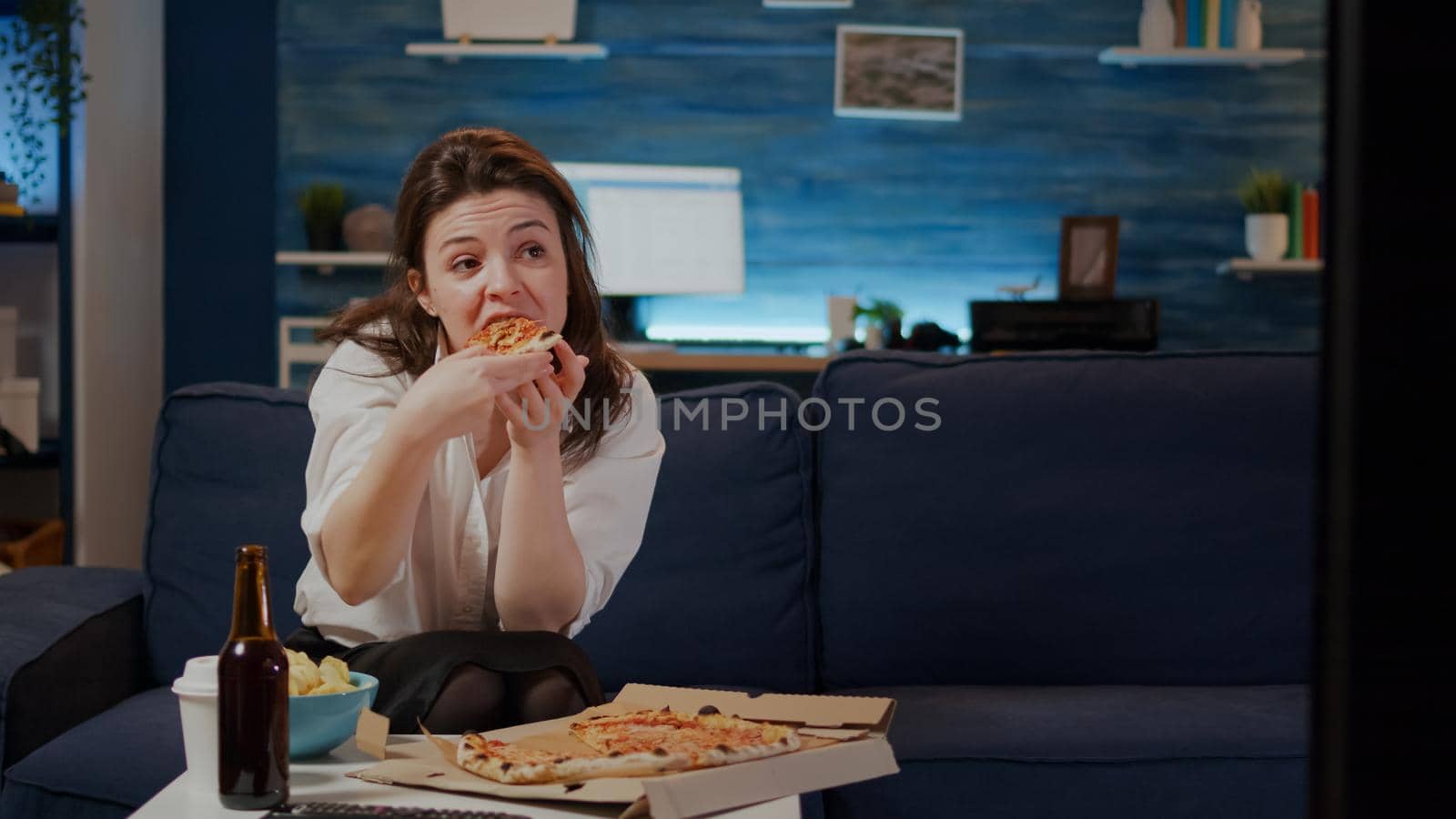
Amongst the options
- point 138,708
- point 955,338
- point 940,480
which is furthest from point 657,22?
point 138,708

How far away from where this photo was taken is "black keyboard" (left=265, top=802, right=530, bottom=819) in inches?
31.9

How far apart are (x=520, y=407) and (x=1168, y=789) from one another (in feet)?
3.09

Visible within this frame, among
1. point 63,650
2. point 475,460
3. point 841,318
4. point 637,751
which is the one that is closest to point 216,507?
point 63,650

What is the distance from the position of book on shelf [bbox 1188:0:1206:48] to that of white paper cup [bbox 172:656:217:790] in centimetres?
454

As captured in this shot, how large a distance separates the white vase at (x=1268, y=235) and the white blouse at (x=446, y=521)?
3.68 m

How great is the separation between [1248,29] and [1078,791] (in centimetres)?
384

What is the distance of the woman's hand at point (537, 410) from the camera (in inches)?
53.1

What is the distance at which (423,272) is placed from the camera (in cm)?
156

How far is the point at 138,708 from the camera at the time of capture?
5.83ft

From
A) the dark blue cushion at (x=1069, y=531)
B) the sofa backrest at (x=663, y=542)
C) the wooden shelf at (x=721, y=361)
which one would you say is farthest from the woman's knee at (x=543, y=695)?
the wooden shelf at (x=721, y=361)

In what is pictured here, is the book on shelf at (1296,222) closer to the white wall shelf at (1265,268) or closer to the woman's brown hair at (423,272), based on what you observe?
the white wall shelf at (1265,268)

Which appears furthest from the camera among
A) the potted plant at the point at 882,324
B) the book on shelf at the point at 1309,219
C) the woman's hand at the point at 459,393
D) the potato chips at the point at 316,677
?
the book on shelf at the point at 1309,219

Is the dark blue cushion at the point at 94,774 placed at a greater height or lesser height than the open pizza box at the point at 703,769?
lesser

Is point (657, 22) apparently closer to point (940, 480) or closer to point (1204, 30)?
point (1204, 30)
